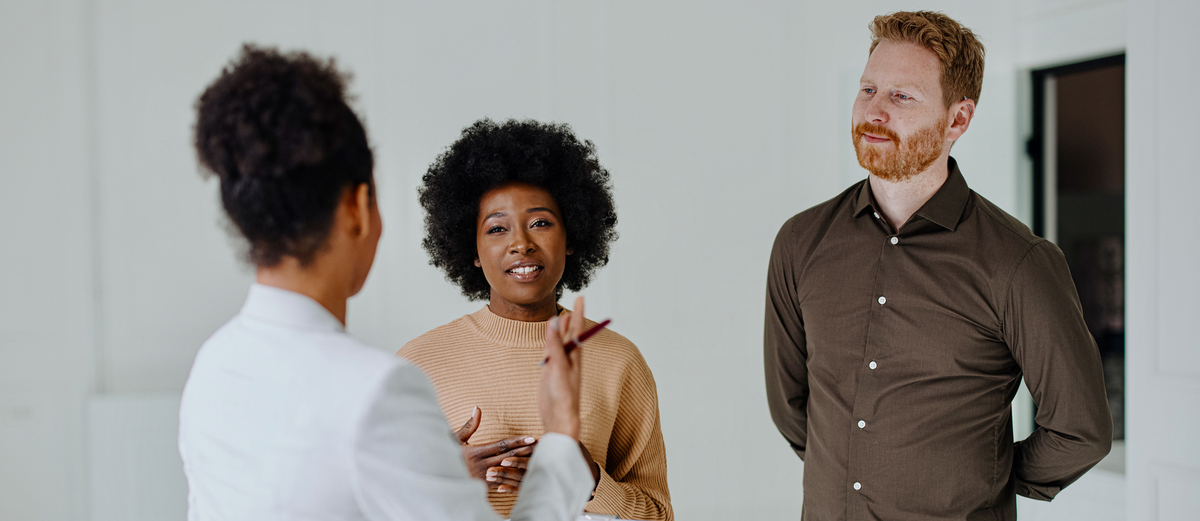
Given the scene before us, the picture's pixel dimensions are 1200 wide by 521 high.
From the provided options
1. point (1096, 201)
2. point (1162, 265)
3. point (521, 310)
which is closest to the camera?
point (521, 310)

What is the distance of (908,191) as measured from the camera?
1.91 m

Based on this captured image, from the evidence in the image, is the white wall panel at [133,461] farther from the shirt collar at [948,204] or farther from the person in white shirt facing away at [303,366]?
the shirt collar at [948,204]

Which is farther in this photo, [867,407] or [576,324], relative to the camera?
[867,407]

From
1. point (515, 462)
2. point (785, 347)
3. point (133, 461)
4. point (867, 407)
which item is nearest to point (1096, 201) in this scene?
point (785, 347)

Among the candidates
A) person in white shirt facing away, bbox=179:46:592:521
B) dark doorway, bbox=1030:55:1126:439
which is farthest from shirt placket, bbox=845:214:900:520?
dark doorway, bbox=1030:55:1126:439

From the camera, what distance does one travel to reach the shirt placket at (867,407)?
1.87 metres

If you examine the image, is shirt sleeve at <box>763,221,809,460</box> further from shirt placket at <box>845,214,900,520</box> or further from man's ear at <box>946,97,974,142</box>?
man's ear at <box>946,97,974,142</box>

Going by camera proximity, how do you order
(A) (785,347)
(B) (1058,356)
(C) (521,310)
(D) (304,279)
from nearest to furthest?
(D) (304,279), (B) (1058,356), (C) (521,310), (A) (785,347)

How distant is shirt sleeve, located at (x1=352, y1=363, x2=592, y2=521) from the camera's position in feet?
2.91

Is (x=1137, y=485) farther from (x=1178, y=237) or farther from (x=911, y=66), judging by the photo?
(x=911, y=66)

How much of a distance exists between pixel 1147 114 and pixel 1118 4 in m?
0.94

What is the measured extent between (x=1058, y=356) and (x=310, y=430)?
1548mm

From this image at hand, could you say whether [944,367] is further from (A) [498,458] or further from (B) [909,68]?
(A) [498,458]

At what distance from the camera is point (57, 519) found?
10.4 feet
